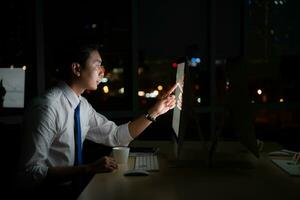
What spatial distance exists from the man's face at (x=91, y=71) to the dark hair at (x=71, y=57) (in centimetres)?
2

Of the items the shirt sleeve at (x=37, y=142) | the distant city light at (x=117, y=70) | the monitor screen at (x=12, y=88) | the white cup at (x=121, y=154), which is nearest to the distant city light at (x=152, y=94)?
the distant city light at (x=117, y=70)

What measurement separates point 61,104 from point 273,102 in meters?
2.64

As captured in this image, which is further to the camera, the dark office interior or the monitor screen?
the dark office interior

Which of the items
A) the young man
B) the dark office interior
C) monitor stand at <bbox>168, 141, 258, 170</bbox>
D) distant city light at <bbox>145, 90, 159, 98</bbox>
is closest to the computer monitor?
monitor stand at <bbox>168, 141, 258, 170</bbox>

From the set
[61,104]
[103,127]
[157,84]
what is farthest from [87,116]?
[157,84]

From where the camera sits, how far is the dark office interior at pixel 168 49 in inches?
146

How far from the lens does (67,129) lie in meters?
2.08

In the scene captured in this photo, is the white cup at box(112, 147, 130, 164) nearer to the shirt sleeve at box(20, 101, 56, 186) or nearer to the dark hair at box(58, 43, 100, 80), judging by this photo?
the shirt sleeve at box(20, 101, 56, 186)

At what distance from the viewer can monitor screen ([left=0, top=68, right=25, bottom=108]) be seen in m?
2.96

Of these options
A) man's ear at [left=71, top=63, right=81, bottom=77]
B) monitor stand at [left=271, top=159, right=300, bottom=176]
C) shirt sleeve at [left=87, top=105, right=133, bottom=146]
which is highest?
man's ear at [left=71, top=63, right=81, bottom=77]

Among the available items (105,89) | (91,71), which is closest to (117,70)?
(105,89)

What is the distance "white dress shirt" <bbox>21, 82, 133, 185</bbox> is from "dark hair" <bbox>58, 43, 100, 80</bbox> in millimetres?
65

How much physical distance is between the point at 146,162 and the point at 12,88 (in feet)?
4.54

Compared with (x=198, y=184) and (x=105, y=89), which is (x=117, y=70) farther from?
(x=198, y=184)
